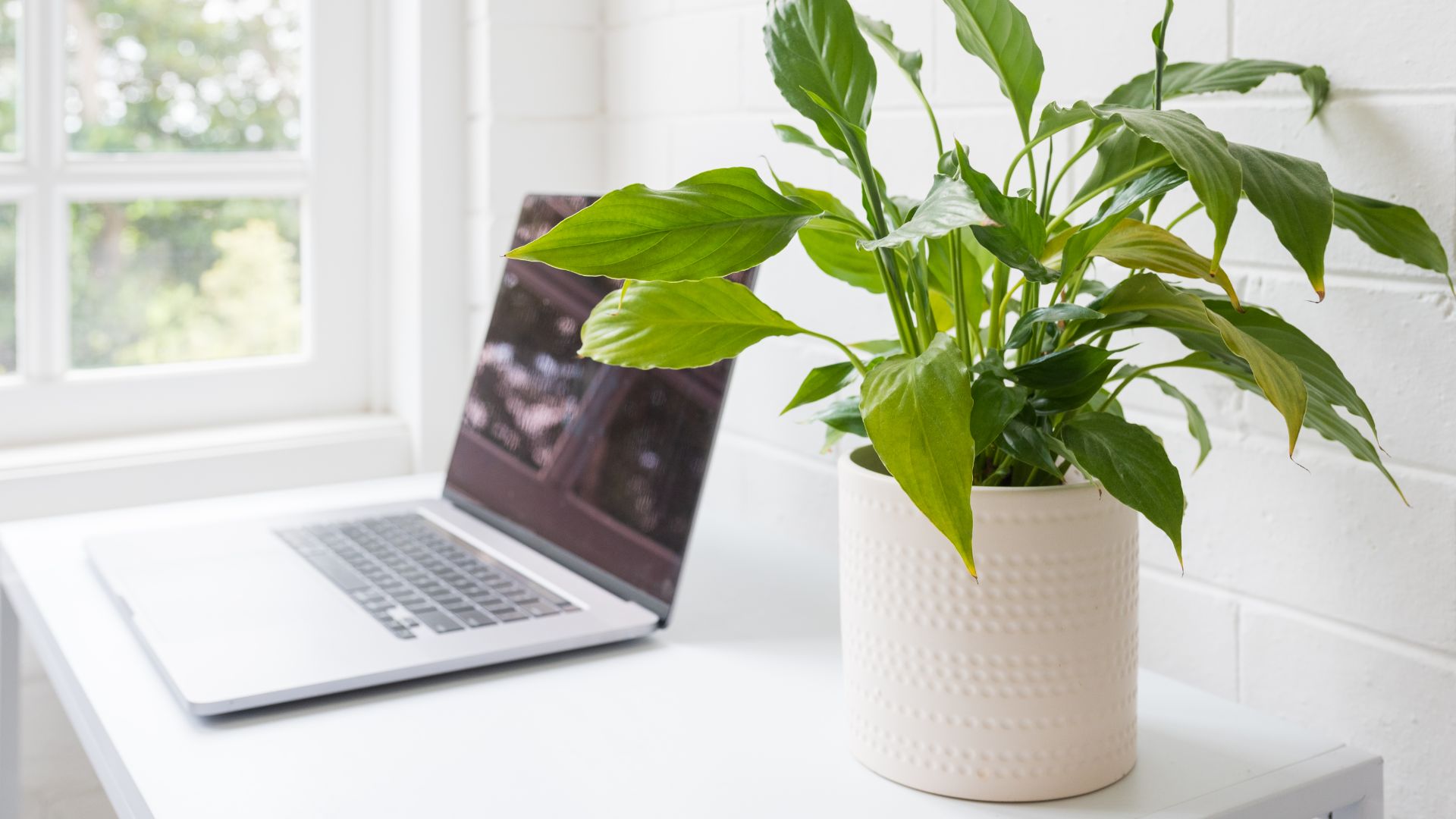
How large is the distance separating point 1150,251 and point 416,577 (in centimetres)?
64

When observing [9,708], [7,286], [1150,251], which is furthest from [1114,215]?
[7,286]

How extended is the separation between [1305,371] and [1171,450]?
308 mm

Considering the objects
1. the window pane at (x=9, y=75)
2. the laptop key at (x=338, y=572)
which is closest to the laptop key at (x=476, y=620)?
the laptop key at (x=338, y=572)

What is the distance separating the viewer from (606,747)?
787mm

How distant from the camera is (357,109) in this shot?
167 centimetres

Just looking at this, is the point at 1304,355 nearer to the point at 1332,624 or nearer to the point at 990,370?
the point at 990,370

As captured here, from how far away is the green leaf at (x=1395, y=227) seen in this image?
2.37 ft

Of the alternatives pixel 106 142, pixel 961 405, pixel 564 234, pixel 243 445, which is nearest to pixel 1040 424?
pixel 961 405

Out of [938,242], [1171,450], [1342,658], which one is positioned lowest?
[1342,658]

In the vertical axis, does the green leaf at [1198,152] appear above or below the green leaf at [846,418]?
above

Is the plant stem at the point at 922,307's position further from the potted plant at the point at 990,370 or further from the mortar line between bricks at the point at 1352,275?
the mortar line between bricks at the point at 1352,275

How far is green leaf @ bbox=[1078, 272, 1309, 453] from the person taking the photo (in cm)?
56

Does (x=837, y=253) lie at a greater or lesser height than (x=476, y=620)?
greater

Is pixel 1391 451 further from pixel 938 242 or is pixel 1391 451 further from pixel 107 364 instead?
pixel 107 364
